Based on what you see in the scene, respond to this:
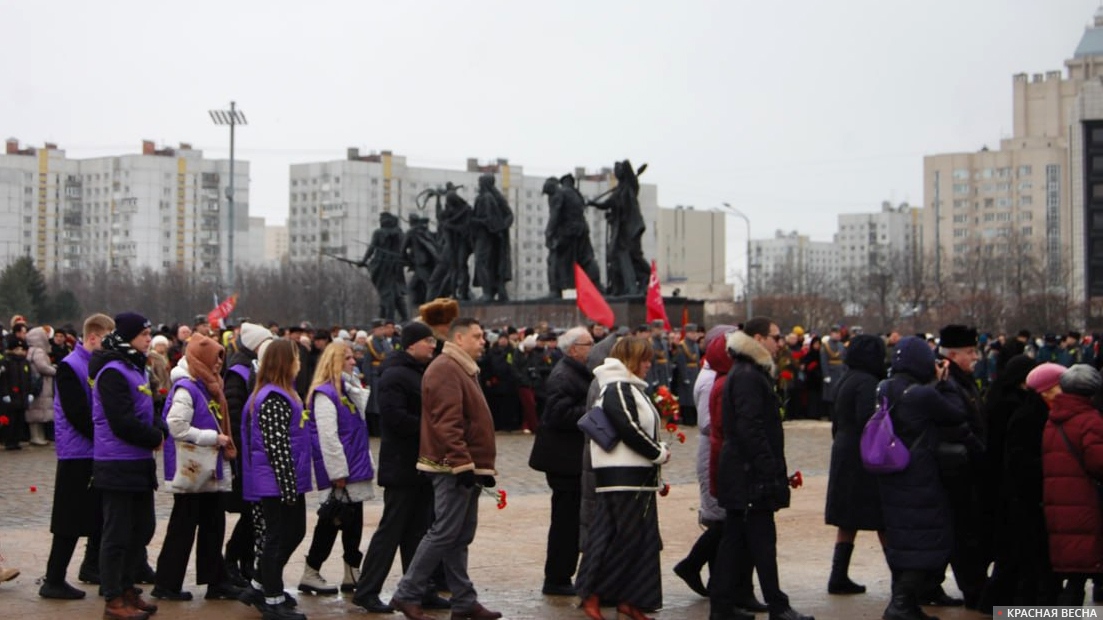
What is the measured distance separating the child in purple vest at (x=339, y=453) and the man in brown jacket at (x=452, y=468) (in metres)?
0.68

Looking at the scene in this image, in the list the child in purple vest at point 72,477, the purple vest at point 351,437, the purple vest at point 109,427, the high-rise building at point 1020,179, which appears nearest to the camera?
the purple vest at point 109,427

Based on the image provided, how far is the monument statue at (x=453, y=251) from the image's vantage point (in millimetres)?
33844

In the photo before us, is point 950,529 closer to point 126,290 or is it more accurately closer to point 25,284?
point 25,284

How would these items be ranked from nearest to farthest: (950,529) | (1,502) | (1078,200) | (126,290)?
(950,529)
(1,502)
(126,290)
(1078,200)

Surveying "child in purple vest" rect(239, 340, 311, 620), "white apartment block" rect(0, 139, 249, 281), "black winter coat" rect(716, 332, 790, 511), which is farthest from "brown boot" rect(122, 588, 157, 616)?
"white apartment block" rect(0, 139, 249, 281)

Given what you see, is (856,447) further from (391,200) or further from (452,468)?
Result: (391,200)

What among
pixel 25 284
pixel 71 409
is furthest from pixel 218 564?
pixel 25 284

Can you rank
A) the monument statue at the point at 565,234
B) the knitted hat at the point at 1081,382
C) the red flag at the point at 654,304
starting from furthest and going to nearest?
the monument statue at the point at 565,234 → the red flag at the point at 654,304 → the knitted hat at the point at 1081,382

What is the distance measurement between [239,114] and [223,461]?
45167 millimetres

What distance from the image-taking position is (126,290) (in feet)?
224

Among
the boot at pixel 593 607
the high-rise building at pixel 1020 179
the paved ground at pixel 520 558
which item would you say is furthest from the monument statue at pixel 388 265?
the high-rise building at pixel 1020 179

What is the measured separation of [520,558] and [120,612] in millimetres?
3387

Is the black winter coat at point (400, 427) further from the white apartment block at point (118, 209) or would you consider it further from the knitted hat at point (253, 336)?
the white apartment block at point (118, 209)

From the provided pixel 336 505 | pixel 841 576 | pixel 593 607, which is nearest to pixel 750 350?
pixel 593 607
